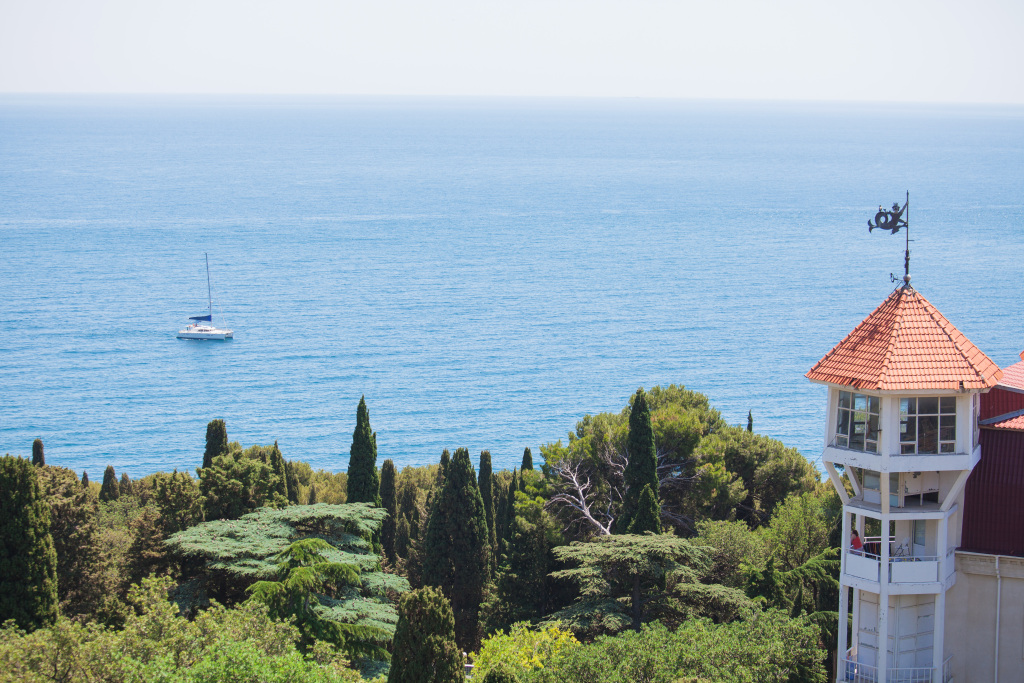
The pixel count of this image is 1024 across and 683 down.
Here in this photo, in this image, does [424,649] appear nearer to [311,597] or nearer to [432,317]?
[311,597]

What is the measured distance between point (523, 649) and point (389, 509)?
32605 mm

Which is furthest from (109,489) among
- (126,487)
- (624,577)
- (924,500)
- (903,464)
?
(903,464)

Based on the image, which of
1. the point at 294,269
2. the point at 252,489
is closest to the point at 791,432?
the point at 252,489

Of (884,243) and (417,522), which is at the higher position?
(884,243)

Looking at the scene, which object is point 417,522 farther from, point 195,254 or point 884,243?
point 884,243

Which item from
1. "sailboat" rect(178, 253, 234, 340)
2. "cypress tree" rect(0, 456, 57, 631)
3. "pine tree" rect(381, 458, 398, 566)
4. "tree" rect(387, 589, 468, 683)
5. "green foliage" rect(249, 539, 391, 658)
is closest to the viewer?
"tree" rect(387, 589, 468, 683)

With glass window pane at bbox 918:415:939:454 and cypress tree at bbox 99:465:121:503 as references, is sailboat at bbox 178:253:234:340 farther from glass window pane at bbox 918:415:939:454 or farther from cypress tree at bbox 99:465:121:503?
glass window pane at bbox 918:415:939:454

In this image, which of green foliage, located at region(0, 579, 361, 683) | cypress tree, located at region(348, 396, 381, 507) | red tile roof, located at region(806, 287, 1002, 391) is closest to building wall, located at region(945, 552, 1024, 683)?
red tile roof, located at region(806, 287, 1002, 391)

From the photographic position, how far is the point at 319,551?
31109 mm

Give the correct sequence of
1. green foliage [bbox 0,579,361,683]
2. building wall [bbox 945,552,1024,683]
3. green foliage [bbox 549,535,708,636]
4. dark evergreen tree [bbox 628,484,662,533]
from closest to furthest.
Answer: green foliage [bbox 0,579,361,683]
building wall [bbox 945,552,1024,683]
green foliage [bbox 549,535,708,636]
dark evergreen tree [bbox 628,484,662,533]

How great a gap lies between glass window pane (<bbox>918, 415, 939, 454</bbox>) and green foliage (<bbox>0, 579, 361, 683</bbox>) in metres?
12.7

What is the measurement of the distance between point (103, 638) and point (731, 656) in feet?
45.3

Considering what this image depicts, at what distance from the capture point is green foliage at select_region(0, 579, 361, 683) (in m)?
19.7

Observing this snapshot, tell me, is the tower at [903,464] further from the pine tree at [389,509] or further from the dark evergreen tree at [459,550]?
the pine tree at [389,509]
